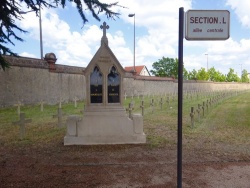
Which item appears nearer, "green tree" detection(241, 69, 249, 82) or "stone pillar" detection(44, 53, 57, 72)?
"stone pillar" detection(44, 53, 57, 72)

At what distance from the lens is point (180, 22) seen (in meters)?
2.61

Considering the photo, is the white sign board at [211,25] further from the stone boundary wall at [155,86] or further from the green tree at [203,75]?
the green tree at [203,75]

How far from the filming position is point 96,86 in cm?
662

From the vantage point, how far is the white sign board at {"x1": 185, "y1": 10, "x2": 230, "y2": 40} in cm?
260

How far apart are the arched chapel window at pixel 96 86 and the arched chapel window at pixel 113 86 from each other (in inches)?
9.8

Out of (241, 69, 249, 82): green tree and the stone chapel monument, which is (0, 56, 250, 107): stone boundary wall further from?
(241, 69, 249, 82): green tree

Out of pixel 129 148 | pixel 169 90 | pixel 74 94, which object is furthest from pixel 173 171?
pixel 169 90

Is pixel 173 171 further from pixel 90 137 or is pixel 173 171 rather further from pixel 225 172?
pixel 90 137

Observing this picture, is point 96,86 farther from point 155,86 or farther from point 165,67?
point 165,67

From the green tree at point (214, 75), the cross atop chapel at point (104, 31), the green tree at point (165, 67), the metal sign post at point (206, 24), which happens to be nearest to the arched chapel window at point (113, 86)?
the cross atop chapel at point (104, 31)

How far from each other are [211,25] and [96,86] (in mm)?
4405

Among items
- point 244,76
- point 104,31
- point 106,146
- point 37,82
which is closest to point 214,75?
point 244,76

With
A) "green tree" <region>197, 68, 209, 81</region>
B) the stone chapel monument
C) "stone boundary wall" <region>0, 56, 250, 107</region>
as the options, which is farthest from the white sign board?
"green tree" <region>197, 68, 209, 81</region>

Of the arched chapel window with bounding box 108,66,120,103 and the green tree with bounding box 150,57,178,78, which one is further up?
the green tree with bounding box 150,57,178,78
